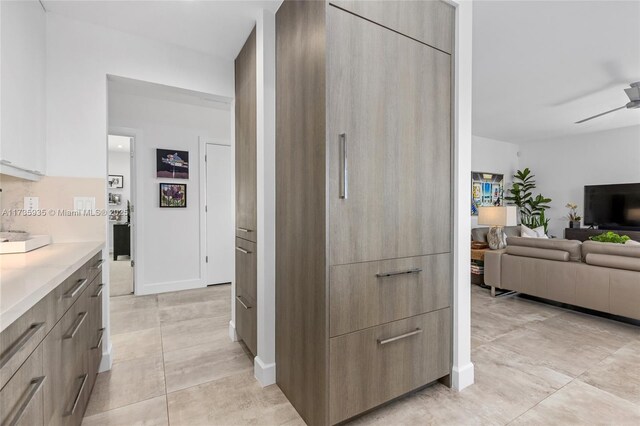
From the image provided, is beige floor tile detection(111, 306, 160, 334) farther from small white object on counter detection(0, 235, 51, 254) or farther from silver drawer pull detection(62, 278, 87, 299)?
silver drawer pull detection(62, 278, 87, 299)

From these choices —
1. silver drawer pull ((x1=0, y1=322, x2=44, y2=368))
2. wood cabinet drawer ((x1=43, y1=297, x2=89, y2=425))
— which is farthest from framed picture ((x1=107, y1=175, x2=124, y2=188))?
silver drawer pull ((x1=0, y1=322, x2=44, y2=368))

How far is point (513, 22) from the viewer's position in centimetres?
246

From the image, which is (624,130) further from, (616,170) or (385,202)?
(385,202)

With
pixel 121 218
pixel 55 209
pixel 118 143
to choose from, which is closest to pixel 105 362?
pixel 55 209

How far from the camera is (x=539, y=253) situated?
347 cm

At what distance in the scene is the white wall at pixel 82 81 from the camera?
2.02 metres

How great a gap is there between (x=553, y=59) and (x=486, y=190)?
13.0 ft

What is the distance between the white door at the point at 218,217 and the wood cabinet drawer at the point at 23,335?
335 centimetres

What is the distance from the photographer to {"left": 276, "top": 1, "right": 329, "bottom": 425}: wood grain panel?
1.46 metres

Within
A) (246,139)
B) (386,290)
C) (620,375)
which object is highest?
(246,139)

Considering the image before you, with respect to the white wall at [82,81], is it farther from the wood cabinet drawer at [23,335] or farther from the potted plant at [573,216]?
the potted plant at [573,216]

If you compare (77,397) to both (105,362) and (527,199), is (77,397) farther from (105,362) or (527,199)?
(527,199)

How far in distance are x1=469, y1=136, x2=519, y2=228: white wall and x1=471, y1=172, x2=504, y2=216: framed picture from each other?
0.11m

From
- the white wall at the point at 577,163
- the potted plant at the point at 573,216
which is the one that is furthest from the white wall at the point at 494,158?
the potted plant at the point at 573,216
